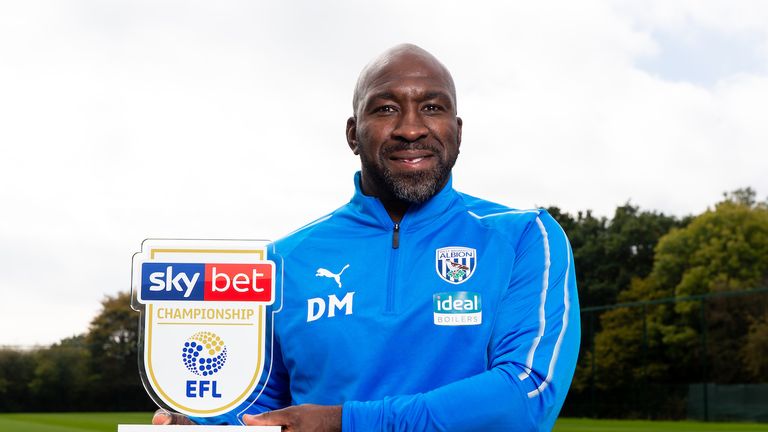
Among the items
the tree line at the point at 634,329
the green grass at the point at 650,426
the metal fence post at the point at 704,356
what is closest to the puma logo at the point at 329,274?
the tree line at the point at 634,329

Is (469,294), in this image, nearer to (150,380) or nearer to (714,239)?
(150,380)

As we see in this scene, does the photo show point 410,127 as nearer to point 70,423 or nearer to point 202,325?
point 202,325

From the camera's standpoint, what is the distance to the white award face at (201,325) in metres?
1.88

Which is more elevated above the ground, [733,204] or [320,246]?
[733,204]

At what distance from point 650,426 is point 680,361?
3.82 meters

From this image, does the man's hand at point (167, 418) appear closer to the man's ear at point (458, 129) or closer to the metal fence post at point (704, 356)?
the man's ear at point (458, 129)

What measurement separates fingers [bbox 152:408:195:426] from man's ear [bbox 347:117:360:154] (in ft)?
2.96

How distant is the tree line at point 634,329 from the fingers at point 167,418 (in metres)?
15.7

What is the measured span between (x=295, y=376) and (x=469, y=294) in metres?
0.48

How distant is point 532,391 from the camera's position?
6.77ft

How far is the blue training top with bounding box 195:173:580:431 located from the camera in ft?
6.73

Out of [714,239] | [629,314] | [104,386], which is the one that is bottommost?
[104,386]

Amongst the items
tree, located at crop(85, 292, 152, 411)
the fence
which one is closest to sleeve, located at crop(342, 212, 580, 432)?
the fence

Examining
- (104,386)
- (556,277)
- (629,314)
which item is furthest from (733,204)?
(556,277)
